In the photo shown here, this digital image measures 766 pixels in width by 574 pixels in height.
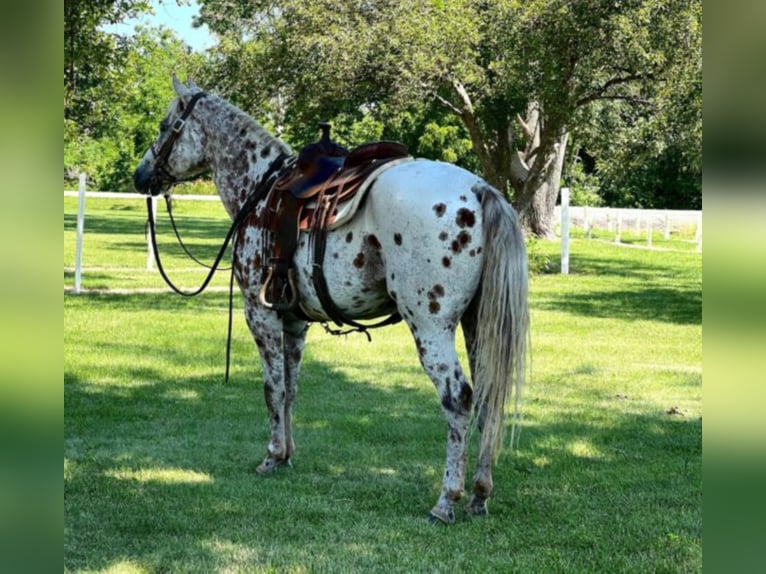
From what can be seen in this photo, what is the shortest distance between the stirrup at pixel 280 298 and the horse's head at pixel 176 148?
4.19 ft

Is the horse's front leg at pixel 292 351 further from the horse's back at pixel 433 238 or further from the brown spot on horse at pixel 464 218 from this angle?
the brown spot on horse at pixel 464 218

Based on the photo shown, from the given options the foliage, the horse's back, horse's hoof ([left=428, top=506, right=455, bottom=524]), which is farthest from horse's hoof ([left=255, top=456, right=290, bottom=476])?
the foliage

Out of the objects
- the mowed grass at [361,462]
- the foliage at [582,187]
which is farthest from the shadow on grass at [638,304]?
the foliage at [582,187]

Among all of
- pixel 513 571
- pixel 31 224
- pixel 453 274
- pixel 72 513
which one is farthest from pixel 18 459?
pixel 72 513

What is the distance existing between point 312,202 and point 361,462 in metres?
1.82

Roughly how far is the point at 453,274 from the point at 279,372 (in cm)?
169

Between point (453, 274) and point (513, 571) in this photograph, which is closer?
point (513, 571)

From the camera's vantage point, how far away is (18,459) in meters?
0.89

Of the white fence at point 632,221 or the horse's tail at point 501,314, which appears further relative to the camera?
the white fence at point 632,221

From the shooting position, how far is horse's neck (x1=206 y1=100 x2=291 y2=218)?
561cm

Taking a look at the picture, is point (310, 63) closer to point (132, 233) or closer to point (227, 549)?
point (132, 233)

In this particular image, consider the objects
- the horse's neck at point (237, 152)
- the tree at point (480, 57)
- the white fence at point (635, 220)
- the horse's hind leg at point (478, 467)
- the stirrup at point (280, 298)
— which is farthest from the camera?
the white fence at point (635, 220)

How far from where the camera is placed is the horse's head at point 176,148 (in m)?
5.81

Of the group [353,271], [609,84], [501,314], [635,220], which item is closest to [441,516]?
[501,314]
